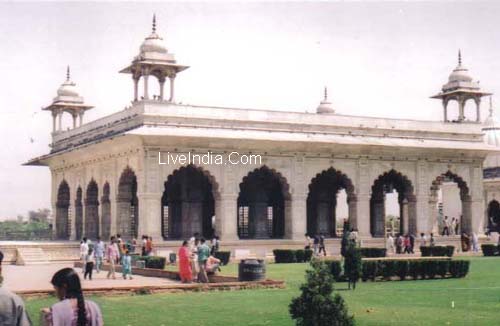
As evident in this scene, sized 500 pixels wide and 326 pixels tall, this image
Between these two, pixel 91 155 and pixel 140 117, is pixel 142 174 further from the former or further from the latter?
pixel 91 155

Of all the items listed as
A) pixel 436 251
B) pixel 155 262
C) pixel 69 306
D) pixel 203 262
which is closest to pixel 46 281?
pixel 203 262

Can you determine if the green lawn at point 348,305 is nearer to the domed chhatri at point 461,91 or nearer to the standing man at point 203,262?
the standing man at point 203,262

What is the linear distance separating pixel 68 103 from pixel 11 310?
34.4m

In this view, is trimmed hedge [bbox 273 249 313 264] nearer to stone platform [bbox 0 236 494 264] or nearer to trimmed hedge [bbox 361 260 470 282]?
stone platform [bbox 0 236 494 264]

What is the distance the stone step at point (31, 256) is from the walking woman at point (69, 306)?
79.3 feet

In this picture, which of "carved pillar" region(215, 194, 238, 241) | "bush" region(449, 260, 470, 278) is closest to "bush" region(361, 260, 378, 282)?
"bush" region(449, 260, 470, 278)

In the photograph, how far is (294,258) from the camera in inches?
1080

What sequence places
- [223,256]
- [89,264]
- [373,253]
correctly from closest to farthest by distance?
[89,264]
[223,256]
[373,253]

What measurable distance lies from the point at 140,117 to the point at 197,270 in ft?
37.3

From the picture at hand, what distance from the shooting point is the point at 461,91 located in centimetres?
3700

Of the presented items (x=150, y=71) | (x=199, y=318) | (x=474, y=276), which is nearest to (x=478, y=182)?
(x=150, y=71)

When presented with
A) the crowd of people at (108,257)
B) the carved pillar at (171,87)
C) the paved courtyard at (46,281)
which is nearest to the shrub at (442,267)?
the paved courtyard at (46,281)

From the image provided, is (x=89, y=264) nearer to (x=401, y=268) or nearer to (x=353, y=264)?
(x=353, y=264)

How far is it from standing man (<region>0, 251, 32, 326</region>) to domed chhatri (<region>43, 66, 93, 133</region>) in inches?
1340
